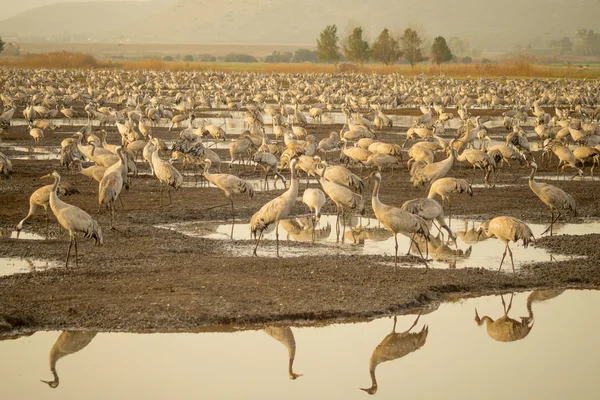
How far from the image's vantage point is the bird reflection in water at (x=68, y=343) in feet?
31.6

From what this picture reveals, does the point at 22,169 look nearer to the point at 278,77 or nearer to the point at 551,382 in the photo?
the point at 551,382

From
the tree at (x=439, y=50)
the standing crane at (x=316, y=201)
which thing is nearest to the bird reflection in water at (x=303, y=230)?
the standing crane at (x=316, y=201)

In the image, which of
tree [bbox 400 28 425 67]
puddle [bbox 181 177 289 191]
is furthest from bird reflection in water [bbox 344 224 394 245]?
tree [bbox 400 28 425 67]

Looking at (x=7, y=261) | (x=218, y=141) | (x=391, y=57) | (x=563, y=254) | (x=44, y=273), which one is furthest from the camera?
(x=391, y=57)

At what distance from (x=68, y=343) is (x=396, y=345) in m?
3.78

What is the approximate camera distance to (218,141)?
29641 mm

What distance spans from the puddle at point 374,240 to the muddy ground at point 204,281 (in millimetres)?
340

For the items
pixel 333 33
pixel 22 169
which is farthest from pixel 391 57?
pixel 22 169

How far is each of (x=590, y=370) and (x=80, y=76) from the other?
64653 millimetres

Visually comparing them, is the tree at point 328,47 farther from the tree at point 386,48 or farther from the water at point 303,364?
the water at point 303,364

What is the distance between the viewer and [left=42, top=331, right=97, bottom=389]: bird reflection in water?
9645 mm

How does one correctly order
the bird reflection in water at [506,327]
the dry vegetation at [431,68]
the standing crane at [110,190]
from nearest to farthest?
the bird reflection in water at [506,327] → the standing crane at [110,190] → the dry vegetation at [431,68]

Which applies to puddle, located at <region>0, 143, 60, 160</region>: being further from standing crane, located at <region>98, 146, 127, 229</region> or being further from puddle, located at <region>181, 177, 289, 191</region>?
standing crane, located at <region>98, 146, 127, 229</region>

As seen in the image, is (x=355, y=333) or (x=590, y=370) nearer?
(x=590, y=370)
